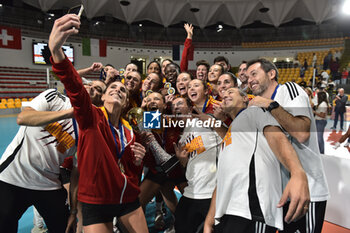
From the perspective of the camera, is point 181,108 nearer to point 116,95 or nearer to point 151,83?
point 116,95

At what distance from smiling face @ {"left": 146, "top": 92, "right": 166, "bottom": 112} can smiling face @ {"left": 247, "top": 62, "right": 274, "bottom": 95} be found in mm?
844

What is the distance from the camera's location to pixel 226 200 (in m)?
1.20

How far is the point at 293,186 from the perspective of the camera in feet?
3.09

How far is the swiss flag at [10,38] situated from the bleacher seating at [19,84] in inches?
63.2

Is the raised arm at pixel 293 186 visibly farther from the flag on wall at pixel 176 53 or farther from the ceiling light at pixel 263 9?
the ceiling light at pixel 263 9

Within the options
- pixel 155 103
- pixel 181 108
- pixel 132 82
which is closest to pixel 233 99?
pixel 181 108

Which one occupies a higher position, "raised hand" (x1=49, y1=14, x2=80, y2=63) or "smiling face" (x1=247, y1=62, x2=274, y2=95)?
"raised hand" (x1=49, y1=14, x2=80, y2=63)

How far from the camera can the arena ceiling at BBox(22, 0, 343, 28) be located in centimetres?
1961

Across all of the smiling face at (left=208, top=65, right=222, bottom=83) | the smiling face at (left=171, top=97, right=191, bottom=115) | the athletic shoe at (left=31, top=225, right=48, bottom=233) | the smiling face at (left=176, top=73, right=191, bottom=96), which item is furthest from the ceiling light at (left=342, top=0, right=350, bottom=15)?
the athletic shoe at (left=31, top=225, right=48, bottom=233)

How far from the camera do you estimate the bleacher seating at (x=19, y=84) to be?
12680 millimetres

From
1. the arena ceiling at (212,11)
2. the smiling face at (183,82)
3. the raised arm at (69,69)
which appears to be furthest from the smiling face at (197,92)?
the arena ceiling at (212,11)

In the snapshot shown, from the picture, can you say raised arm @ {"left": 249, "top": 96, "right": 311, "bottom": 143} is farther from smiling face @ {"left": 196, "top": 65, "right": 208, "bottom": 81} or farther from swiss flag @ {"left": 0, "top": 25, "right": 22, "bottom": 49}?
swiss flag @ {"left": 0, "top": 25, "right": 22, "bottom": 49}

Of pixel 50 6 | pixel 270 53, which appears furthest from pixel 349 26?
pixel 50 6

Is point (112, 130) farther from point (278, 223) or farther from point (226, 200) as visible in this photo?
point (278, 223)
